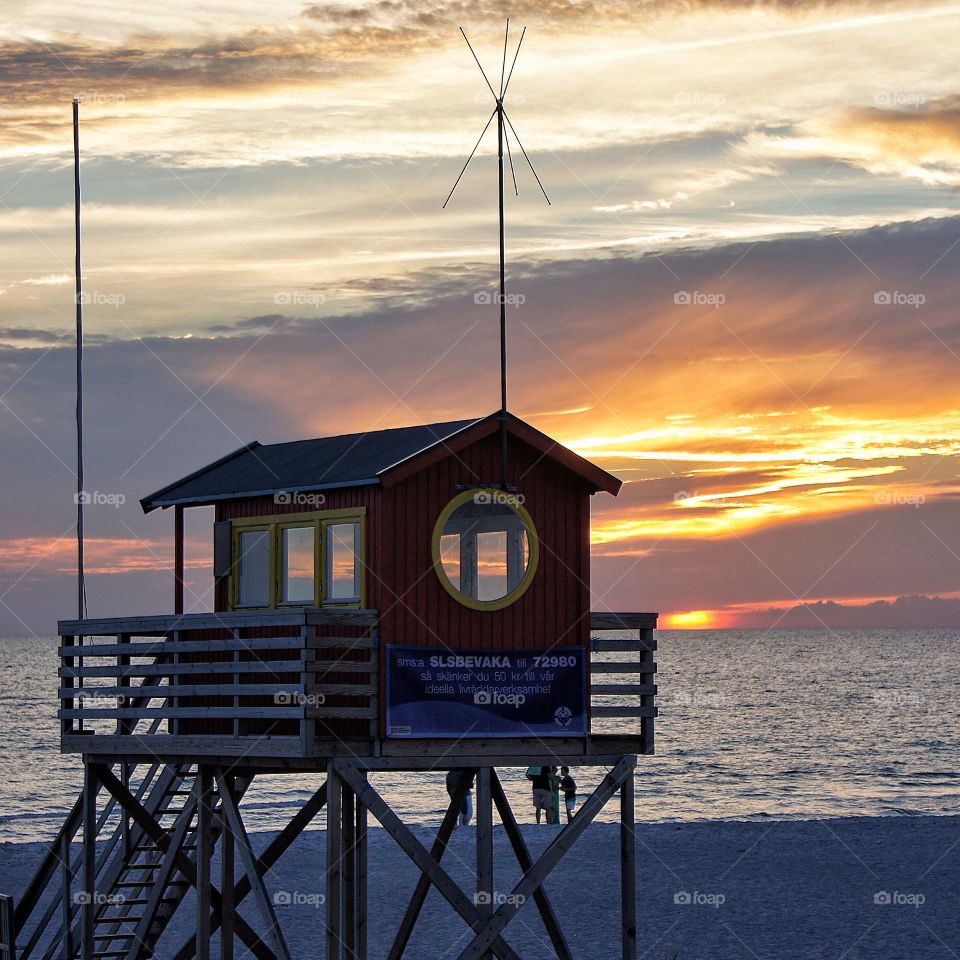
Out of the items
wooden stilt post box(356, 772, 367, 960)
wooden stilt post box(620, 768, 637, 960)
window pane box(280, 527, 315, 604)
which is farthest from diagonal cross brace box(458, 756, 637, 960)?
window pane box(280, 527, 315, 604)

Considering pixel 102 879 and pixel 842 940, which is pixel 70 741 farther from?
pixel 842 940

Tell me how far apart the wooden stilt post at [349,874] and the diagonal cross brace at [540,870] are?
140 centimetres

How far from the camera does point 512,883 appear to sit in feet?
118

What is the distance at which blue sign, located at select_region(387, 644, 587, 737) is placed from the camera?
18.5 m

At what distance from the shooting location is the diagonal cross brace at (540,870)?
19.2 meters

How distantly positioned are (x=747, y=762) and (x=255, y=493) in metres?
68.8

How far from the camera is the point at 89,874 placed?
2166 centimetres

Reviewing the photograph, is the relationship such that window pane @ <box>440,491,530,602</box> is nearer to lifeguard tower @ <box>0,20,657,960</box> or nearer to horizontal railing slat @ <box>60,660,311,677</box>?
lifeguard tower @ <box>0,20,657,960</box>

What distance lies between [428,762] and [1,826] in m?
46.1

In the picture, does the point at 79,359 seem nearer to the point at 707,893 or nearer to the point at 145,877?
the point at 145,877

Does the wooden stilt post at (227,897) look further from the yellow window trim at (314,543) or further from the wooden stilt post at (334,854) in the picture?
the wooden stilt post at (334,854)

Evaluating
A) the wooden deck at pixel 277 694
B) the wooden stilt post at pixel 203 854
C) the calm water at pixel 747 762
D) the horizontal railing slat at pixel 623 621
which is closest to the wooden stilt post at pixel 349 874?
the wooden deck at pixel 277 694

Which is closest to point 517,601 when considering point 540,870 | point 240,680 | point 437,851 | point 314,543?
point 314,543

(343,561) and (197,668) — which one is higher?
(343,561)
